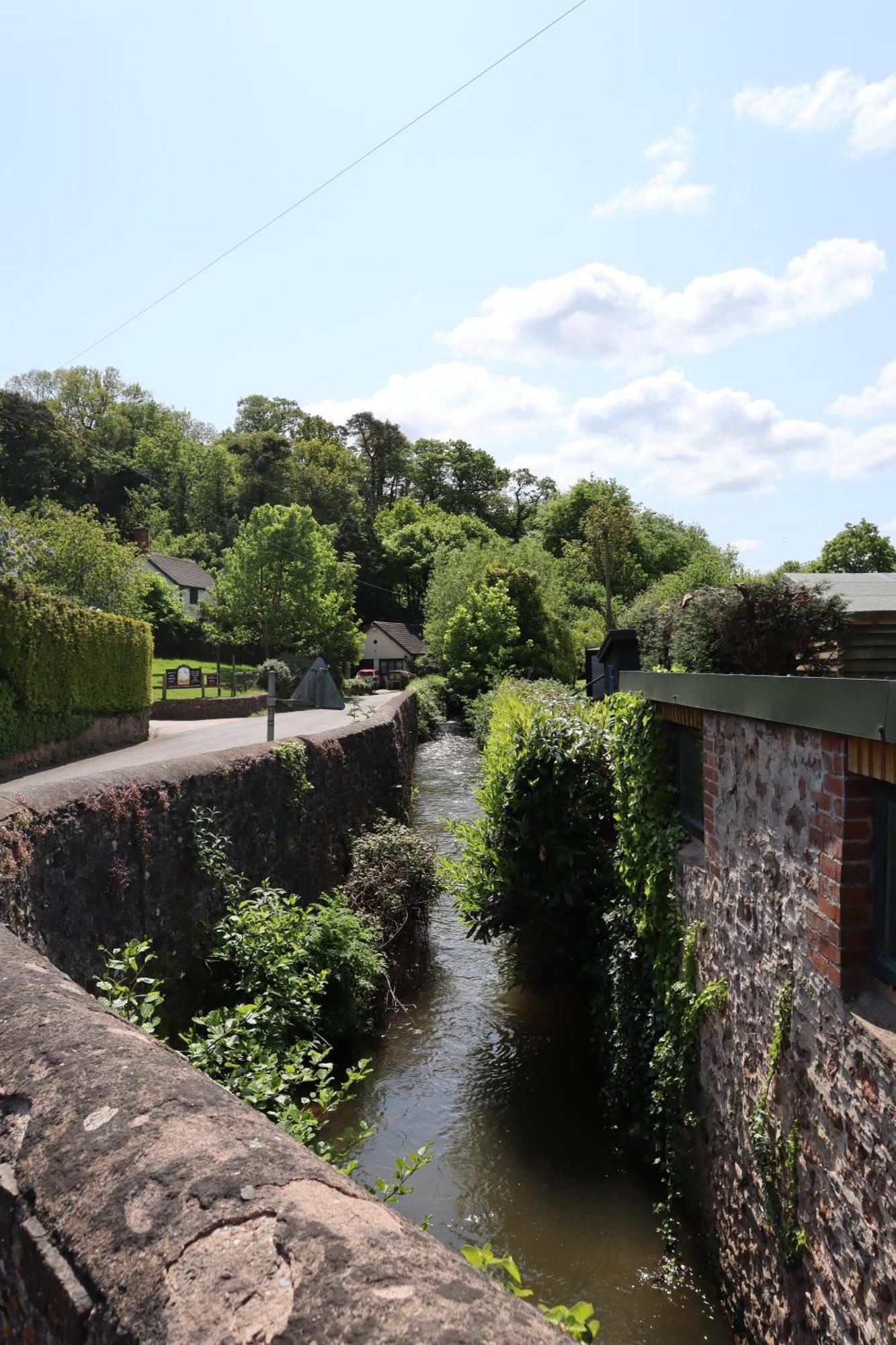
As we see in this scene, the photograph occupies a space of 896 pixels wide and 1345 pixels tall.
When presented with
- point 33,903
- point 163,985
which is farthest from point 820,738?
point 163,985

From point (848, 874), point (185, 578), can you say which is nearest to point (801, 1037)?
point (848, 874)

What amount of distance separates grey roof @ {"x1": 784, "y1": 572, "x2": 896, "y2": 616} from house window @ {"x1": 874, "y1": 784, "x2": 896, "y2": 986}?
3772 millimetres

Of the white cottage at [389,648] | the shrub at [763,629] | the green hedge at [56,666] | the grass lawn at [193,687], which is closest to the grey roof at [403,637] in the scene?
the white cottage at [389,648]

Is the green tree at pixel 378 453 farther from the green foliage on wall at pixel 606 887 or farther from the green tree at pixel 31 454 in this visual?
the green foliage on wall at pixel 606 887

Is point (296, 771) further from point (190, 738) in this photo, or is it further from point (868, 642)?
point (190, 738)

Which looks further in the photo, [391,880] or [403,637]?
[403,637]

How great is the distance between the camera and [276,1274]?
4.56 ft

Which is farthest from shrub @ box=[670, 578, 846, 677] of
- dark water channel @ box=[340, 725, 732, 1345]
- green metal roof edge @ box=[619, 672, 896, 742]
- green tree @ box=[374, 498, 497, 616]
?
green tree @ box=[374, 498, 497, 616]

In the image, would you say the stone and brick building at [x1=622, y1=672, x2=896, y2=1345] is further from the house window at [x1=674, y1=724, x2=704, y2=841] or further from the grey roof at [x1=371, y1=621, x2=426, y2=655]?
the grey roof at [x1=371, y1=621, x2=426, y2=655]

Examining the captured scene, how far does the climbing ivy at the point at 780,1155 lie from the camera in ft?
13.6

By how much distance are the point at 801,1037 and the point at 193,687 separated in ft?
116

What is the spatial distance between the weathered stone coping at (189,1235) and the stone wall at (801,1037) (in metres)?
2.51

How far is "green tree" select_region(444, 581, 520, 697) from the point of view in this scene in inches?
1576

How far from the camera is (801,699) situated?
4.03 metres
